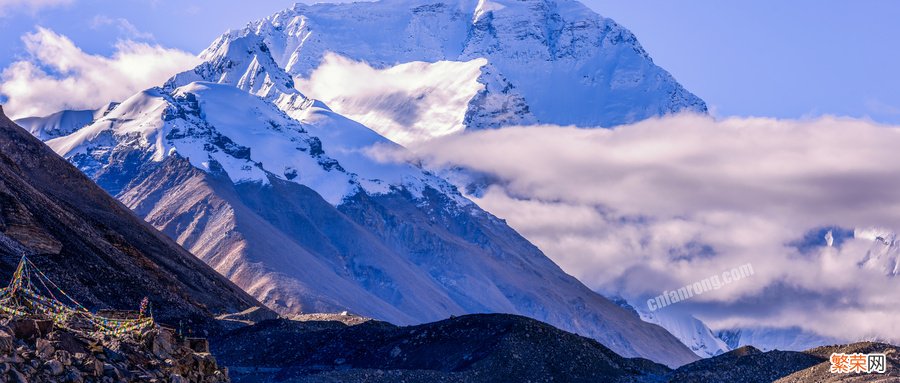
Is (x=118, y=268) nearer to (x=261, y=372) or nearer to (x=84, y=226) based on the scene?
(x=84, y=226)

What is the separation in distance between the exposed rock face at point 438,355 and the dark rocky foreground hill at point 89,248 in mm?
14524

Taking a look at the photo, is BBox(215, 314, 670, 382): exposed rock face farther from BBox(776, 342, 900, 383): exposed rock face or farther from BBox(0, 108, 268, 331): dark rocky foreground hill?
BBox(0, 108, 268, 331): dark rocky foreground hill

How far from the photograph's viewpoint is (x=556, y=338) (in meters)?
76.6

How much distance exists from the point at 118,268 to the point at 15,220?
11.7m

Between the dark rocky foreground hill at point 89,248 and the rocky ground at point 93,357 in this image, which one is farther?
the dark rocky foreground hill at point 89,248

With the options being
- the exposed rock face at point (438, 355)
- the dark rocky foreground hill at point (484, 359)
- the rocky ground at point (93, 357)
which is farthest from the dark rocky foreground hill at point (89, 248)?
the rocky ground at point (93, 357)

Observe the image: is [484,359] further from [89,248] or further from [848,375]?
[89,248]

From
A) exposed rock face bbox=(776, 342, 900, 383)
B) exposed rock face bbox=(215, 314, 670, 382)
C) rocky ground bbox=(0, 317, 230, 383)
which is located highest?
exposed rock face bbox=(776, 342, 900, 383)

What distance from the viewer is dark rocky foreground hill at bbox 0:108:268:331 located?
325 feet

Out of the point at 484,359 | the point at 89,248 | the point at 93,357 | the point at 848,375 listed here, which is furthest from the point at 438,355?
the point at 89,248

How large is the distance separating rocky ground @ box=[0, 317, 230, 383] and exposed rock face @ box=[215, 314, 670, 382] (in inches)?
945

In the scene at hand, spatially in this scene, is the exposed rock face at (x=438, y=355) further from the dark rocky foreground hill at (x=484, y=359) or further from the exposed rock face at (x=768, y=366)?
the exposed rock face at (x=768, y=366)

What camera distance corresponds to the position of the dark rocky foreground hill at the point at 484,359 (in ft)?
235

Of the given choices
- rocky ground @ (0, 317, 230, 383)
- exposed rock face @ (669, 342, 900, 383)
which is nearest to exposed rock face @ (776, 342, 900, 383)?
exposed rock face @ (669, 342, 900, 383)
